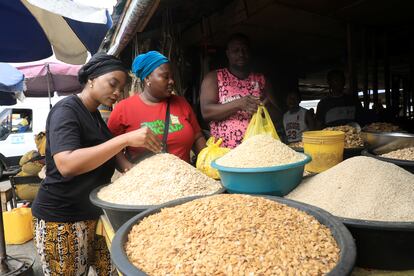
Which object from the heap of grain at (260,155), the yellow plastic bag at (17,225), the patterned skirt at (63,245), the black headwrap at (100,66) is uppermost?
the black headwrap at (100,66)

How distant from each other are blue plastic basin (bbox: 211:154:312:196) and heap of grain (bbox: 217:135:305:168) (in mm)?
40

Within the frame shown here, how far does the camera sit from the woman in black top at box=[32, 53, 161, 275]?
1451 millimetres

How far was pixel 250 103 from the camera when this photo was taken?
1.82m

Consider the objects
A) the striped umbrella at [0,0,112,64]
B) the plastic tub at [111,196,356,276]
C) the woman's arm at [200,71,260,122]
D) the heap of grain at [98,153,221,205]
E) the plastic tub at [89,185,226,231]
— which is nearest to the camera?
the plastic tub at [111,196,356,276]

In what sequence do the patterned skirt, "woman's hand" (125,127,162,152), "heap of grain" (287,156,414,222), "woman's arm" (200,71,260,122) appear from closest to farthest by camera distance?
"heap of grain" (287,156,414,222), "woman's hand" (125,127,162,152), the patterned skirt, "woman's arm" (200,71,260,122)

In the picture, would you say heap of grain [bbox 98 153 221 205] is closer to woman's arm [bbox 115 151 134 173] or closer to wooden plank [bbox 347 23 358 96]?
woman's arm [bbox 115 151 134 173]

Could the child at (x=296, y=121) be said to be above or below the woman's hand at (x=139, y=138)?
below

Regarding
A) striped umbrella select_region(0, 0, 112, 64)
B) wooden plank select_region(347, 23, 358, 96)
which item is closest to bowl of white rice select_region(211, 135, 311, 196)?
striped umbrella select_region(0, 0, 112, 64)

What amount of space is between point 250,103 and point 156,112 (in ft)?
1.92

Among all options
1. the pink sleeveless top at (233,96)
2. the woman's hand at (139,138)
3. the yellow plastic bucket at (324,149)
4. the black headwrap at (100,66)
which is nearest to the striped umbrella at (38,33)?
the black headwrap at (100,66)

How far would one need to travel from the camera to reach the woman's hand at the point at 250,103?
1.79m

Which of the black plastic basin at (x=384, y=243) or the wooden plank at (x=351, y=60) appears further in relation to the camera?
the wooden plank at (x=351, y=60)

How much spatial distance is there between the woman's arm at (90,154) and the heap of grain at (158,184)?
0.44ft

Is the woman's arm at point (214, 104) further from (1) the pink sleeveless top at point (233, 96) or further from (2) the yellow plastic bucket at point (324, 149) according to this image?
(2) the yellow plastic bucket at point (324, 149)
